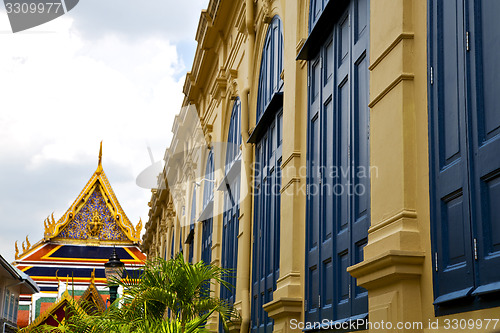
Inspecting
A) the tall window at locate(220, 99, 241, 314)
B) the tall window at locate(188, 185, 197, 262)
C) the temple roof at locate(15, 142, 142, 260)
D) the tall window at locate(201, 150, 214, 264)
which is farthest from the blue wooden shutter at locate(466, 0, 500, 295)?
the temple roof at locate(15, 142, 142, 260)

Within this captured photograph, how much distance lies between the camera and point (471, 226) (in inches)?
198

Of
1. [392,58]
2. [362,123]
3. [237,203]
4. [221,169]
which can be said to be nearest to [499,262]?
[392,58]

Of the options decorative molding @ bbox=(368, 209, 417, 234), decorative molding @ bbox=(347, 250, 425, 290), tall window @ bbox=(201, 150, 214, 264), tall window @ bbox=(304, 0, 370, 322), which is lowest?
decorative molding @ bbox=(347, 250, 425, 290)

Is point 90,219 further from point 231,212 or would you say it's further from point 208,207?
point 231,212

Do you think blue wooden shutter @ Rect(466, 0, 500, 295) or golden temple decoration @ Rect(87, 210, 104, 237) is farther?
golden temple decoration @ Rect(87, 210, 104, 237)

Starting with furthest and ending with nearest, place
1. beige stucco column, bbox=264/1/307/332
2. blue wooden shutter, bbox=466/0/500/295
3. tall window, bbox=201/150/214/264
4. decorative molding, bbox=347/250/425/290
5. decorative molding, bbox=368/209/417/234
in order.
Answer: tall window, bbox=201/150/214/264, beige stucco column, bbox=264/1/307/332, decorative molding, bbox=368/209/417/234, decorative molding, bbox=347/250/425/290, blue wooden shutter, bbox=466/0/500/295

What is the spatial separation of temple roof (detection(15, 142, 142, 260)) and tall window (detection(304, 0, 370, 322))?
39715mm

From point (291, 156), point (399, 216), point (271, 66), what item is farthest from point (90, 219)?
point (399, 216)

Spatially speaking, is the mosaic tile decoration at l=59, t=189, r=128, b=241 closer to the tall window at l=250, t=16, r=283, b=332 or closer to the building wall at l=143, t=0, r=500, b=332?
the building wall at l=143, t=0, r=500, b=332

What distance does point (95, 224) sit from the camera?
48469 millimetres

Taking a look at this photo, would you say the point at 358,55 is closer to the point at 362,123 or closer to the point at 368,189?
the point at 362,123

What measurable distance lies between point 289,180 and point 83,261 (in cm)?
3888

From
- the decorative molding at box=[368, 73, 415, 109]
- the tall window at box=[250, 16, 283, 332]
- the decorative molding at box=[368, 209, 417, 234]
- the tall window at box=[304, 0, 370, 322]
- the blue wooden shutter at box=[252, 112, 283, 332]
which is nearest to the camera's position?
the decorative molding at box=[368, 209, 417, 234]

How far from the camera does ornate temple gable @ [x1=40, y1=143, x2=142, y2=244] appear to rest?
48.0m
